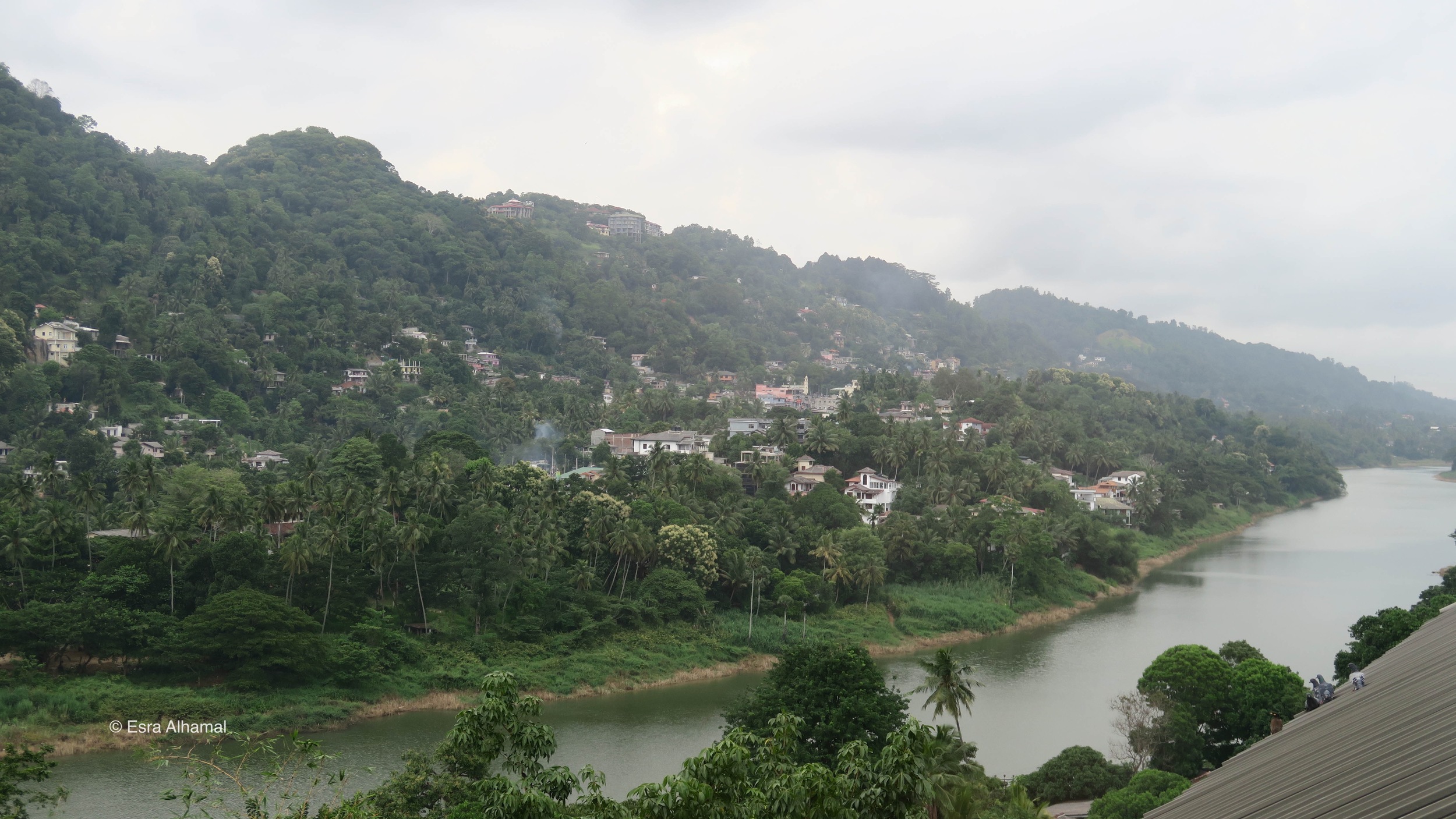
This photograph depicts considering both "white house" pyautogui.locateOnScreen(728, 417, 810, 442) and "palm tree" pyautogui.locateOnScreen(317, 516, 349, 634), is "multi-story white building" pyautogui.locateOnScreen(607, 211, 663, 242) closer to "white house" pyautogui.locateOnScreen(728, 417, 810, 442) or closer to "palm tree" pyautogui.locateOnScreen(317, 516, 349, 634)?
"white house" pyautogui.locateOnScreen(728, 417, 810, 442)

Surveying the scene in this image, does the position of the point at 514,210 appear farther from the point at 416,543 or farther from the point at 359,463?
the point at 416,543

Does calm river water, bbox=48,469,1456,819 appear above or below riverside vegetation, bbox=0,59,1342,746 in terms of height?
below

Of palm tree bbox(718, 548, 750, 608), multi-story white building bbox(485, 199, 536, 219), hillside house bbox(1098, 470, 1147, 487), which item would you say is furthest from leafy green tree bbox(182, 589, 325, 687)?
multi-story white building bbox(485, 199, 536, 219)

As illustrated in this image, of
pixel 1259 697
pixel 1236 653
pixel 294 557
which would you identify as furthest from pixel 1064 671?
pixel 294 557

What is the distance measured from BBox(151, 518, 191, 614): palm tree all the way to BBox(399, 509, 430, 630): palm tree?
17.5ft

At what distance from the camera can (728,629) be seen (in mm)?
30500

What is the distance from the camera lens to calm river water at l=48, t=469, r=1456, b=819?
20734mm

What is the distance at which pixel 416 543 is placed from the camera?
2694 centimetres

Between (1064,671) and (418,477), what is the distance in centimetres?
2073

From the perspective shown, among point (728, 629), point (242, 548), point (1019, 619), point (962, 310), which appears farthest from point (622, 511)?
point (962, 310)

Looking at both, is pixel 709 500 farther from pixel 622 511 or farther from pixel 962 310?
pixel 962 310

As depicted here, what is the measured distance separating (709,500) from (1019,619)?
1205 cm

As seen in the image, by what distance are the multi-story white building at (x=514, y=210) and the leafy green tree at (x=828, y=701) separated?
3748 inches

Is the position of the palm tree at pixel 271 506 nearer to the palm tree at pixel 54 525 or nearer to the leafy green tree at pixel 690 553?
the palm tree at pixel 54 525
